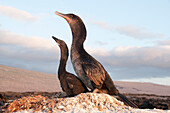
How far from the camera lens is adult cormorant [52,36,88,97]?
8.29 metres

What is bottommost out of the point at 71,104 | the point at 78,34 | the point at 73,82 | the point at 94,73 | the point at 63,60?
the point at 71,104

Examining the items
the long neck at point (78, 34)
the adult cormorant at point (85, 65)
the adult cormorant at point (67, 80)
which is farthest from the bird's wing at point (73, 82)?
the long neck at point (78, 34)

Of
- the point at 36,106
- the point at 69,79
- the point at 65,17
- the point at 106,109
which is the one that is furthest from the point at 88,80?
the point at 65,17

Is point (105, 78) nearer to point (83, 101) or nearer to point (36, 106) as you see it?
point (83, 101)

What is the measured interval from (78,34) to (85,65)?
130 centimetres

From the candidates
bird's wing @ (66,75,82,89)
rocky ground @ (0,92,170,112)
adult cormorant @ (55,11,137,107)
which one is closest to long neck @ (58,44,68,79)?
adult cormorant @ (55,11,137,107)

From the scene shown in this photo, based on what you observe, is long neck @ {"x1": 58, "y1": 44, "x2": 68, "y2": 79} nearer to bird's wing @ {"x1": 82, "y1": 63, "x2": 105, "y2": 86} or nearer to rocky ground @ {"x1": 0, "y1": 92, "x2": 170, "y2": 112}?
bird's wing @ {"x1": 82, "y1": 63, "x2": 105, "y2": 86}

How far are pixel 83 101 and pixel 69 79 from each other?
1089 mm

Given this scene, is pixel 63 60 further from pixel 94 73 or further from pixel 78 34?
pixel 94 73

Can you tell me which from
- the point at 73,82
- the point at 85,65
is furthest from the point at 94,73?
the point at 73,82

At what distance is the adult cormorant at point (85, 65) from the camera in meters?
8.18

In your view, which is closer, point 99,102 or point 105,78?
point 99,102

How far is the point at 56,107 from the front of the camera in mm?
7270

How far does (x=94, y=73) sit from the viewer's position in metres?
8.17
